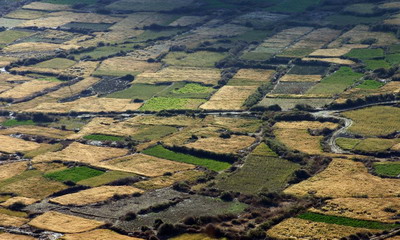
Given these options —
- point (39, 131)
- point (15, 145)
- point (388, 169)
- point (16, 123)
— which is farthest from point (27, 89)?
point (388, 169)

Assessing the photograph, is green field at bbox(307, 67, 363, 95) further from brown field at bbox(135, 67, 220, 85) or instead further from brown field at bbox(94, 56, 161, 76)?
brown field at bbox(94, 56, 161, 76)

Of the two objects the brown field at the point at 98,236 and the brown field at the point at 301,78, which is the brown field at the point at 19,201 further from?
the brown field at the point at 301,78

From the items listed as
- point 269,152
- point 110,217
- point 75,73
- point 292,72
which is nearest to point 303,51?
point 292,72

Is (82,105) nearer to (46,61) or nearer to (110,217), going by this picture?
(46,61)

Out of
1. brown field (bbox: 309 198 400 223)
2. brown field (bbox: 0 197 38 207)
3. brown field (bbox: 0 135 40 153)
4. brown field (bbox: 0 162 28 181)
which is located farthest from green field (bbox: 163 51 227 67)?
brown field (bbox: 309 198 400 223)

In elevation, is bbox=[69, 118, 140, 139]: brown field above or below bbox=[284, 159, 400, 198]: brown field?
below

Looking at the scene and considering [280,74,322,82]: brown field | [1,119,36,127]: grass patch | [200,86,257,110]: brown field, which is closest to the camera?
[1,119,36,127]: grass patch

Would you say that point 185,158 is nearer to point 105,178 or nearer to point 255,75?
point 105,178

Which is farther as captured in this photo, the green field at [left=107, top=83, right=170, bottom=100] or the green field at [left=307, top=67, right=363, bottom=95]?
the green field at [left=107, top=83, right=170, bottom=100]
